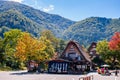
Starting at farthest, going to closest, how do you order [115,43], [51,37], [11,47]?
[51,37], [11,47], [115,43]

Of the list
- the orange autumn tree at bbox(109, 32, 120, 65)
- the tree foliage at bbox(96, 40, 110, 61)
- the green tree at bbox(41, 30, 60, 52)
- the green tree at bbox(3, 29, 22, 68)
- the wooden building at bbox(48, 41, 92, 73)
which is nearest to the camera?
the wooden building at bbox(48, 41, 92, 73)

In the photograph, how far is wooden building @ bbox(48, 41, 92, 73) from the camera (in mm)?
77000

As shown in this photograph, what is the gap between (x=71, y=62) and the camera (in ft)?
265

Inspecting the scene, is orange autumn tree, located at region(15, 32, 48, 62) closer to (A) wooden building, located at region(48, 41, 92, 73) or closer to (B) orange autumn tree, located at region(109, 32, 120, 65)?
(A) wooden building, located at region(48, 41, 92, 73)

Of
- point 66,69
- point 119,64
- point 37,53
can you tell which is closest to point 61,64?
point 66,69

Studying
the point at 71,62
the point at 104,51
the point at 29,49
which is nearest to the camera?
the point at 29,49

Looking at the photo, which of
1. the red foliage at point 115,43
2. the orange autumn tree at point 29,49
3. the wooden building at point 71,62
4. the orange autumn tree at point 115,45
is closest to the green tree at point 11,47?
the orange autumn tree at point 29,49

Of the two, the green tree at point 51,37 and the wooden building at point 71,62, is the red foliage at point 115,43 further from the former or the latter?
the green tree at point 51,37

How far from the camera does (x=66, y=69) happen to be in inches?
3044

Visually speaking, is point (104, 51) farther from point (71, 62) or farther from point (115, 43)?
point (71, 62)

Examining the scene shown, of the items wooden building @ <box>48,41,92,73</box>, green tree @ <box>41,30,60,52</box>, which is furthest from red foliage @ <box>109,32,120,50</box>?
green tree @ <box>41,30,60,52</box>

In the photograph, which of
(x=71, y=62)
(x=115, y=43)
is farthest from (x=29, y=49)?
(x=115, y=43)

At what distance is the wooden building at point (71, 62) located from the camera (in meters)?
77.0

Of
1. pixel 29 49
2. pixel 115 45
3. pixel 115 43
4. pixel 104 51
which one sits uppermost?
pixel 115 43
